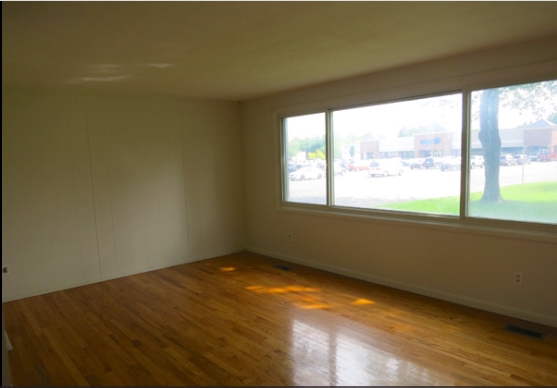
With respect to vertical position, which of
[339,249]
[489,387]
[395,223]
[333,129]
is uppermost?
[333,129]

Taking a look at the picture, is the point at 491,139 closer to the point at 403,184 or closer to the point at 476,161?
the point at 476,161

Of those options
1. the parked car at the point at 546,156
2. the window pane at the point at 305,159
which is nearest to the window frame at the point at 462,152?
the window pane at the point at 305,159

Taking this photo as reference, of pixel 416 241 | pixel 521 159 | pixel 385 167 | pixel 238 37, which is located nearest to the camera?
pixel 238 37

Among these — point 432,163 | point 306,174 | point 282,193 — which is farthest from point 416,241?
point 282,193

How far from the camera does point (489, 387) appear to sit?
239 centimetres

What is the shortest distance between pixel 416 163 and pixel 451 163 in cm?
38

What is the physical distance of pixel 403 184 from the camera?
4219 millimetres

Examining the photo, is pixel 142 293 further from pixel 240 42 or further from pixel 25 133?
pixel 240 42

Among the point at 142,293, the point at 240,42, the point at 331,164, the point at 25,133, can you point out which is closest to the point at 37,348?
the point at 142,293

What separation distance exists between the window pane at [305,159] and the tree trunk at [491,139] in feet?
6.36

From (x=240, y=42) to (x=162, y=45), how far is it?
580 mm

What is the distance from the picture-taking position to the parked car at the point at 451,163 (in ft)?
12.2

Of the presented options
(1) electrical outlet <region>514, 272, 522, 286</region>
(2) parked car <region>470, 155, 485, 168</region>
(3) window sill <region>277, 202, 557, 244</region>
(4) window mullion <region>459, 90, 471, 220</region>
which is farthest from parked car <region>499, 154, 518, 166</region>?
(1) electrical outlet <region>514, 272, 522, 286</region>

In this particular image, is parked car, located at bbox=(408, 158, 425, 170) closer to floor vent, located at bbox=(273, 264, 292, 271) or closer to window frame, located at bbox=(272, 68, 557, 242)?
Result: window frame, located at bbox=(272, 68, 557, 242)
